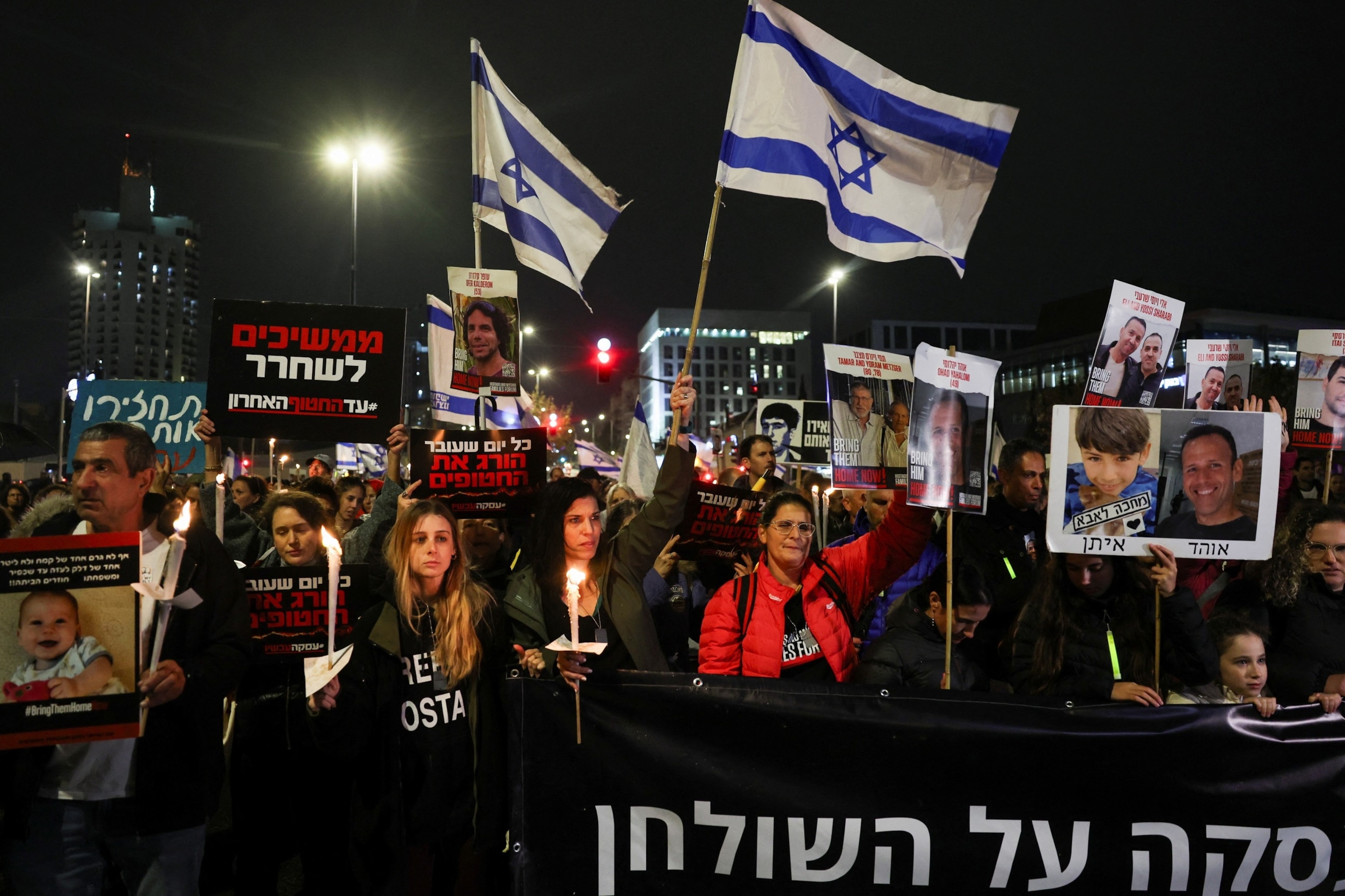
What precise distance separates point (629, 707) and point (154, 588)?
1692 mm

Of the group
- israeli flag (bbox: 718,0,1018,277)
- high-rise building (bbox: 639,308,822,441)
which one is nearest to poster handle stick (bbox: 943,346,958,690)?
israeli flag (bbox: 718,0,1018,277)

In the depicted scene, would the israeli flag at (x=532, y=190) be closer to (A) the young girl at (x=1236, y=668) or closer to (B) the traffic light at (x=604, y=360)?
(A) the young girl at (x=1236, y=668)

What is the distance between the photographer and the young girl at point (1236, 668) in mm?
4246

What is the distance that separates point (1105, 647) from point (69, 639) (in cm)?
385

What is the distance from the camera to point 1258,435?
4328 mm

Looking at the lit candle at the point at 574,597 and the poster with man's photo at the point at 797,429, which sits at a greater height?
the poster with man's photo at the point at 797,429

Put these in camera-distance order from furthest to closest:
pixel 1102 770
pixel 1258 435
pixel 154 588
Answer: pixel 1258 435 → pixel 1102 770 → pixel 154 588

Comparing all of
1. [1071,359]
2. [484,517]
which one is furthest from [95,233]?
[484,517]

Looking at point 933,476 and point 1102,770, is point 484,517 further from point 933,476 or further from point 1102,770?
point 1102,770

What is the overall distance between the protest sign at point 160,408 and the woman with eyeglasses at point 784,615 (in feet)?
15.9

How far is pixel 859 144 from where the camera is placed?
229 inches

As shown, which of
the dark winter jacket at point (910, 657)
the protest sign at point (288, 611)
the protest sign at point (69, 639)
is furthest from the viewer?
the dark winter jacket at point (910, 657)

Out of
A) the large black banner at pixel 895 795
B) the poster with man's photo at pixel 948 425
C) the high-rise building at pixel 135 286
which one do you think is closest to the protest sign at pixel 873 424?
the poster with man's photo at pixel 948 425

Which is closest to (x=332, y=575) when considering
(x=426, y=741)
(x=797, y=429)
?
(x=426, y=741)
